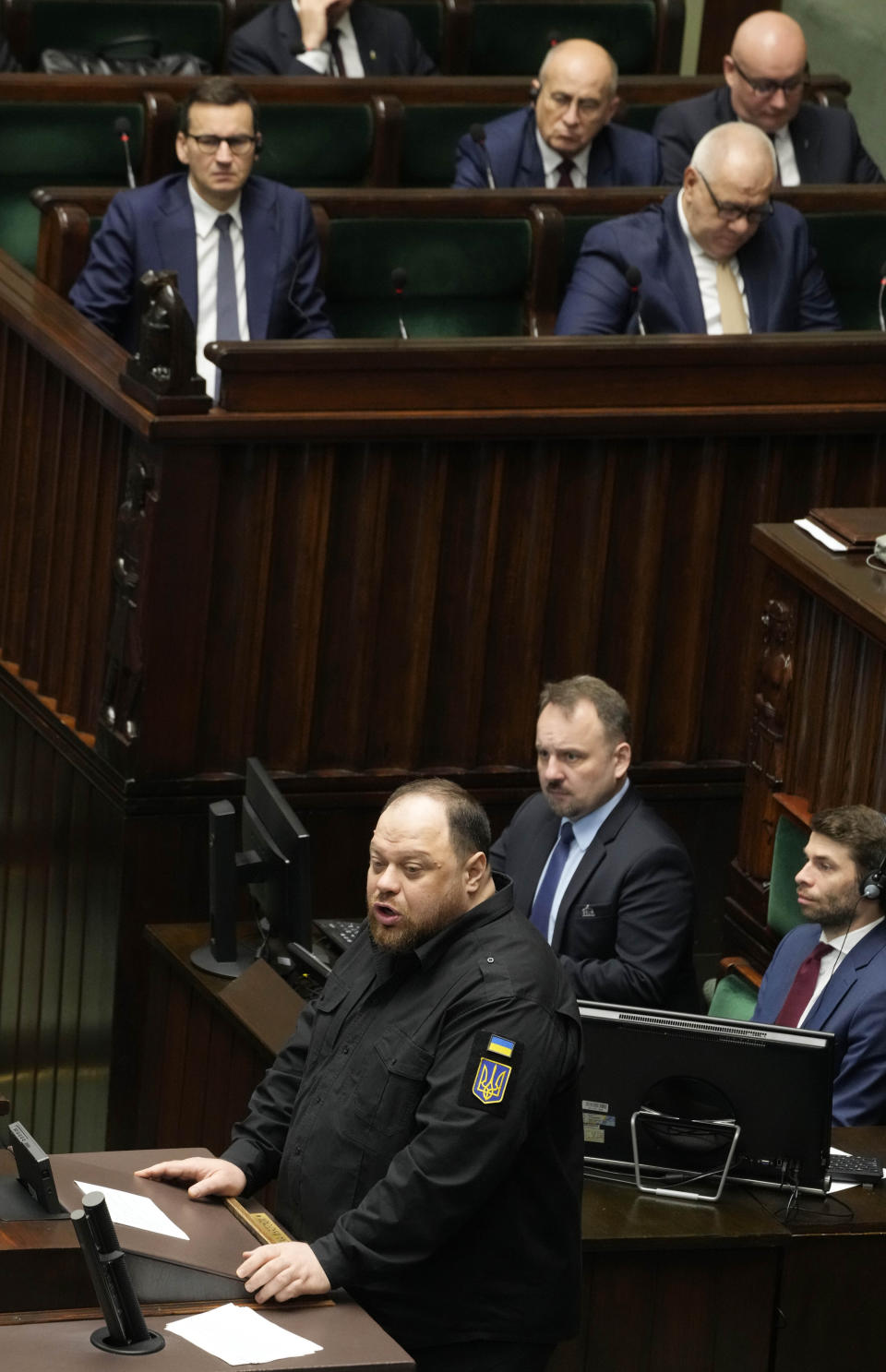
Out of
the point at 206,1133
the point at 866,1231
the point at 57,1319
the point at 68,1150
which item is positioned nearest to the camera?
the point at 57,1319

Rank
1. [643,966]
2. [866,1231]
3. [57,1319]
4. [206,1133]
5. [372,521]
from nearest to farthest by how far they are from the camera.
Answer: [57,1319]
[866,1231]
[643,966]
[206,1133]
[372,521]

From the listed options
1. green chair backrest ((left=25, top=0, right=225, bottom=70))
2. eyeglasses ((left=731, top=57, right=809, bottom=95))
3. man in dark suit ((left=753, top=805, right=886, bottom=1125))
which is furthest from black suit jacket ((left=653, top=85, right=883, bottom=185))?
man in dark suit ((left=753, top=805, right=886, bottom=1125))

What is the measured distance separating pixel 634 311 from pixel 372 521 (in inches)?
41.1

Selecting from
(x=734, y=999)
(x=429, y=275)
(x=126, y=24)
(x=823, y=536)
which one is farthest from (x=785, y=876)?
(x=126, y=24)

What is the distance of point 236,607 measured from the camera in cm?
488

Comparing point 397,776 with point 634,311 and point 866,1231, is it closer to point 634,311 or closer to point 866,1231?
point 634,311

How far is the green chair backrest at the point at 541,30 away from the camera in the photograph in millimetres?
7387

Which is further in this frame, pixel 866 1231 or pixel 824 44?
pixel 824 44

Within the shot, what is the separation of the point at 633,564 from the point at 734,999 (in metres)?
1.08

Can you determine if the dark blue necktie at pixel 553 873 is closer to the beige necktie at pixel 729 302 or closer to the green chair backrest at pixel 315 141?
the beige necktie at pixel 729 302

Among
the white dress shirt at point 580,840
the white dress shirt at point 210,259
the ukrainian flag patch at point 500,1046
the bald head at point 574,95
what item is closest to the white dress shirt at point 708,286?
the bald head at point 574,95

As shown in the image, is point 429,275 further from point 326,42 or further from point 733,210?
point 326,42

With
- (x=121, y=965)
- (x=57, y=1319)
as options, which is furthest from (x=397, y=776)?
(x=57, y=1319)

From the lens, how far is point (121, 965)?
16.3ft
